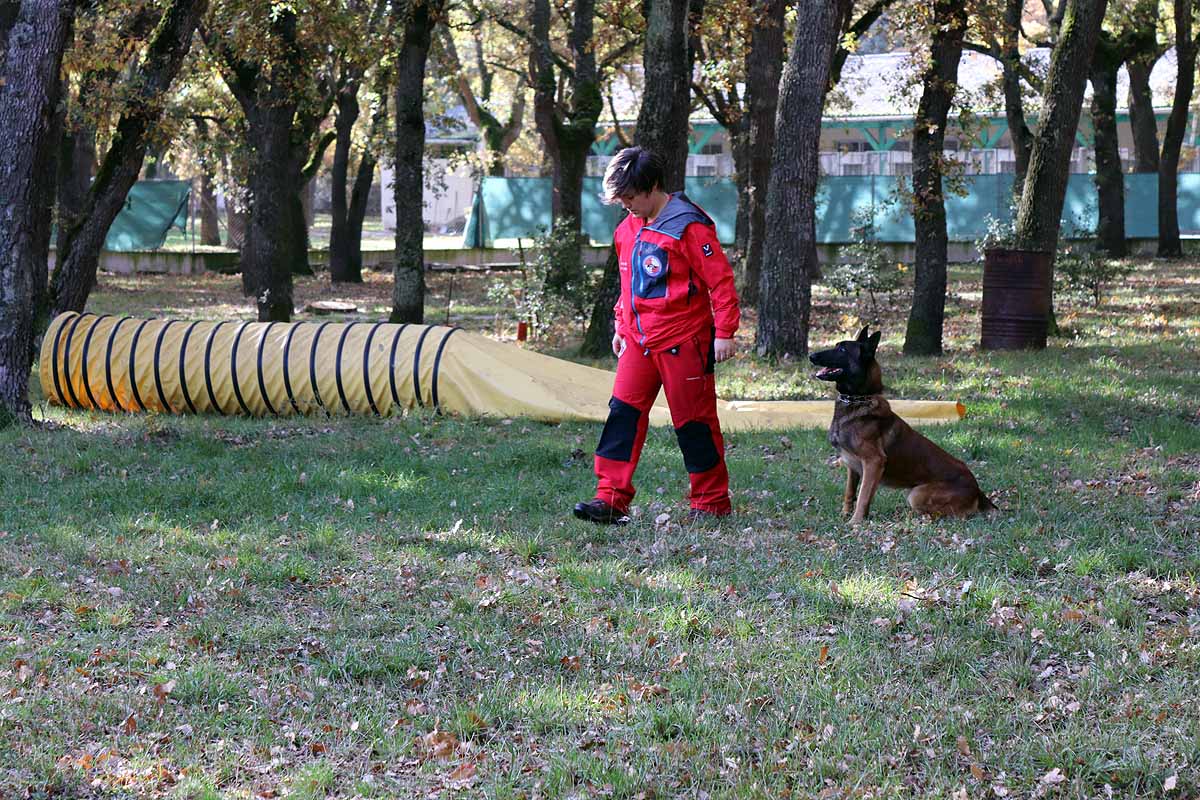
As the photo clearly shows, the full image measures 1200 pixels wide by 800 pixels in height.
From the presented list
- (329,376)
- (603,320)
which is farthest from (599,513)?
(603,320)

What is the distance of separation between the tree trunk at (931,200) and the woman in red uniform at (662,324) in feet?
28.9

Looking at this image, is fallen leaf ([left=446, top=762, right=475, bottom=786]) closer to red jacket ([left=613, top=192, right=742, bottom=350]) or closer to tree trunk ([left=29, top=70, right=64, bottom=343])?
red jacket ([left=613, top=192, right=742, bottom=350])

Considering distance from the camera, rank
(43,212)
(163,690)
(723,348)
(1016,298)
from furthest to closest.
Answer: (1016,298) < (43,212) < (723,348) < (163,690)

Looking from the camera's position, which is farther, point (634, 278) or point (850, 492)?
point (850, 492)

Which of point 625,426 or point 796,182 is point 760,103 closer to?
point 796,182

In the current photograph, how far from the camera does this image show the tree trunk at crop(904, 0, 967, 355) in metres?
15.3

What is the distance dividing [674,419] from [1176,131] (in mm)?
26811

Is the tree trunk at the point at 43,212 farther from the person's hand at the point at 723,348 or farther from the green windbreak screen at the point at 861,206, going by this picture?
the green windbreak screen at the point at 861,206

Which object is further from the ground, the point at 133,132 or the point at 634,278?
the point at 133,132

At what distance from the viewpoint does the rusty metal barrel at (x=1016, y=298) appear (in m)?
15.1

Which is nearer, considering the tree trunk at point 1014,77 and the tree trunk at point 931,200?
the tree trunk at point 931,200

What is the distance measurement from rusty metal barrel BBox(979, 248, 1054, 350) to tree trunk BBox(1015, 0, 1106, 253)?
1.80ft

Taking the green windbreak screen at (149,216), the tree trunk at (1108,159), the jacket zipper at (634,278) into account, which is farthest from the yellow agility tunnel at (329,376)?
the green windbreak screen at (149,216)

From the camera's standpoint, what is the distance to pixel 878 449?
7.37 metres
